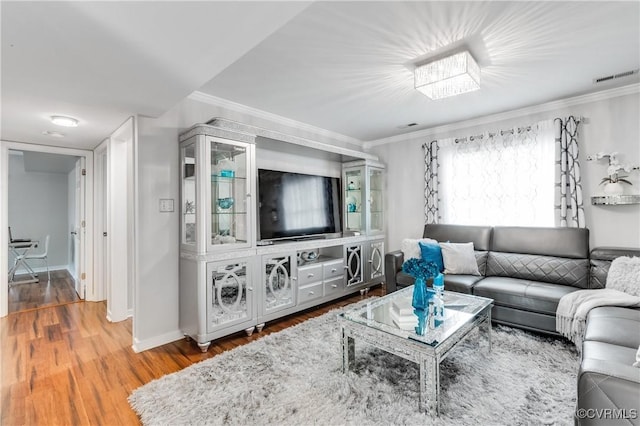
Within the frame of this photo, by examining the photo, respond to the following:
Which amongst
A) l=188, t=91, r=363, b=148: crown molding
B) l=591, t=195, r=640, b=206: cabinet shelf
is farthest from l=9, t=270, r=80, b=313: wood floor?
l=591, t=195, r=640, b=206: cabinet shelf

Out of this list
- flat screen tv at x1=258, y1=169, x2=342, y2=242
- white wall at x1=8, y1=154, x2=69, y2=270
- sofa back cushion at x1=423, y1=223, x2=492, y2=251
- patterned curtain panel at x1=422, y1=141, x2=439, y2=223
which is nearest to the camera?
flat screen tv at x1=258, y1=169, x2=342, y2=242

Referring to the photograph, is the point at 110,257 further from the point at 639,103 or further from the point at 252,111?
the point at 639,103

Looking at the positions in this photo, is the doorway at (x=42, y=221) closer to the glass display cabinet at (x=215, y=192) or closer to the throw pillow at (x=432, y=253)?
the glass display cabinet at (x=215, y=192)

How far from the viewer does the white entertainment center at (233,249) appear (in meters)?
→ 2.68

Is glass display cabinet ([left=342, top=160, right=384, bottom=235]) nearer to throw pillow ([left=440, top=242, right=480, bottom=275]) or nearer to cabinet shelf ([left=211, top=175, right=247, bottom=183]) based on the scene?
throw pillow ([left=440, top=242, right=480, bottom=275])

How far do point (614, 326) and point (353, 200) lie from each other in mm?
3141

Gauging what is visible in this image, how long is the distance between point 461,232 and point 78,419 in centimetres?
399

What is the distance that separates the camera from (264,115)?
3.58 metres

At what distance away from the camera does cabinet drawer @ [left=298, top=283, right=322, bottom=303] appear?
3.44m

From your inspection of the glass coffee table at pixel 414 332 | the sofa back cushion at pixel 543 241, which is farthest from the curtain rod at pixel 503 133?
the glass coffee table at pixel 414 332

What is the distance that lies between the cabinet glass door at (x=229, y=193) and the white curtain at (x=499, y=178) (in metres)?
2.77

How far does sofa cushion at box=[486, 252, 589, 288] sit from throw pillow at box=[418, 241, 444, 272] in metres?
0.57

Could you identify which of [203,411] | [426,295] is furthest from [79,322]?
[426,295]

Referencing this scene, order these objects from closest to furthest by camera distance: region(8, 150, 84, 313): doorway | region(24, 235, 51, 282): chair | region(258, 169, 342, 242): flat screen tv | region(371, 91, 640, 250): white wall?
region(371, 91, 640, 250): white wall, region(258, 169, 342, 242): flat screen tv, region(8, 150, 84, 313): doorway, region(24, 235, 51, 282): chair
